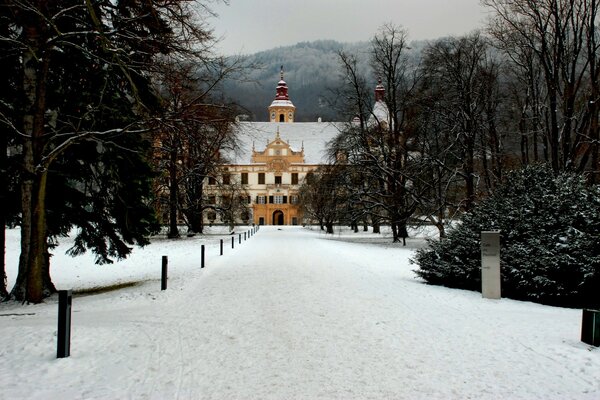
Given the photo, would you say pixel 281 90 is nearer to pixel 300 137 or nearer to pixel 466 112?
pixel 300 137

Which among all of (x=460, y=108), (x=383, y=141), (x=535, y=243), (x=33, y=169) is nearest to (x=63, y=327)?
(x=33, y=169)

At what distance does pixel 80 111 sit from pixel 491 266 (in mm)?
10409

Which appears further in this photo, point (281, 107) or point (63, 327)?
point (281, 107)

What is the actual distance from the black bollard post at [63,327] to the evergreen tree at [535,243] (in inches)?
317

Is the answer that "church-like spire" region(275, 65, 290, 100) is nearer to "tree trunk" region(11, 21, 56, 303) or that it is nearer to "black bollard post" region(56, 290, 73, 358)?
"tree trunk" region(11, 21, 56, 303)

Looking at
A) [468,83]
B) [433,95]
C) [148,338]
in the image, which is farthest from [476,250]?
[433,95]

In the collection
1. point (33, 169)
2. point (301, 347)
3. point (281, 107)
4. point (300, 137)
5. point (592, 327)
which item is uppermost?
point (281, 107)

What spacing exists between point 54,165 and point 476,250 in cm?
1044

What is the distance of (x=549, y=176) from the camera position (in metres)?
11.1

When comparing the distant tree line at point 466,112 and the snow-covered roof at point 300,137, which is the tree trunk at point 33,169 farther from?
the snow-covered roof at point 300,137

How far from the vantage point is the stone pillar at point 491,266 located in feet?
32.4

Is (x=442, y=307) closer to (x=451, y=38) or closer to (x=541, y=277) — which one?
(x=541, y=277)

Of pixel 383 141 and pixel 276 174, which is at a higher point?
pixel 276 174

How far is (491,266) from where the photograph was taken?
9914mm
